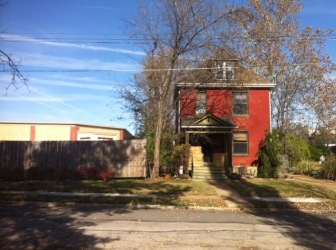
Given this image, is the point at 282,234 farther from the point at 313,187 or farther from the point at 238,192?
the point at 313,187

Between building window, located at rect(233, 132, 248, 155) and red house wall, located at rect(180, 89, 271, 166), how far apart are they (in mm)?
277

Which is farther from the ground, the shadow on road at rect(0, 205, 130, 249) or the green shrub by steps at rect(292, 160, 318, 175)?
the green shrub by steps at rect(292, 160, 318, 175)

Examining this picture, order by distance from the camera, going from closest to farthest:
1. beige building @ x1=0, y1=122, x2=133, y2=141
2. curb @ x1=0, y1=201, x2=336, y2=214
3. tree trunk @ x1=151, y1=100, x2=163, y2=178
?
curb @ x1=0, y1=201, x2=336, y2=214 → tree trunk @ x1=151, y1=100, x2=163, y2=178 → beige building @ x1=0, y1=122, x2=133, y2=141

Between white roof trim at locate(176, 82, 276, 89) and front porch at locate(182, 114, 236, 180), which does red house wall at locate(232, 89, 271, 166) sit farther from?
front porch at locate(182, 114, 236, 180)

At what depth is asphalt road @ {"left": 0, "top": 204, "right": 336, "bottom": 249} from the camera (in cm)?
758

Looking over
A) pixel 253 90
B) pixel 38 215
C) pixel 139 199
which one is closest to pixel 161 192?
pixel 139 199

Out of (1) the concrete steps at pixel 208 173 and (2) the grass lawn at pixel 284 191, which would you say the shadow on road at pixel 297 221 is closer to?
(2) the grass lawn at pixel 284 191

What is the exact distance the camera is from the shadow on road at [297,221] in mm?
8088

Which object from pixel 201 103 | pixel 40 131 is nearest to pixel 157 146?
pixel 201 103

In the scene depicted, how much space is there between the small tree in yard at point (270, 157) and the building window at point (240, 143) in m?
1.71

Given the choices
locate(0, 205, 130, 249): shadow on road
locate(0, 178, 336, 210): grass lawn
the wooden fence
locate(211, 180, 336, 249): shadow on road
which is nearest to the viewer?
locate(0, 205, 130, 249): shadow on road

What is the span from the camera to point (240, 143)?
2602cm

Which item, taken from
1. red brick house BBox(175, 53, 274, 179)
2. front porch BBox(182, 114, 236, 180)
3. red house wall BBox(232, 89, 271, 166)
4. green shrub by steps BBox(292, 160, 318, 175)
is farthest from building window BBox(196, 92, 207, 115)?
green shrub by steps BBox(292, 160, 318, 175)

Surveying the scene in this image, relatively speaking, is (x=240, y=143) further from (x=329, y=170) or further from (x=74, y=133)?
(x=74, y=133)
